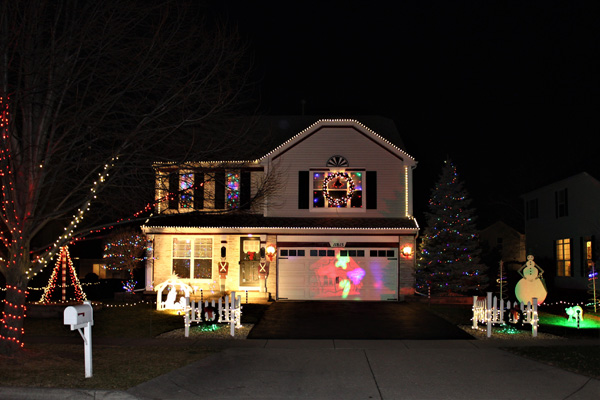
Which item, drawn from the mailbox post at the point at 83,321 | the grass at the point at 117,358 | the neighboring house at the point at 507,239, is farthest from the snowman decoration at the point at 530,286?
the neighboring house at the point at 507,239

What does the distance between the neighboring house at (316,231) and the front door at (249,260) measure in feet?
0.13

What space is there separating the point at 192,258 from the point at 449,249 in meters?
10.1

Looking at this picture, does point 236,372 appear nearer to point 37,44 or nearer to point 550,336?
point 37,44

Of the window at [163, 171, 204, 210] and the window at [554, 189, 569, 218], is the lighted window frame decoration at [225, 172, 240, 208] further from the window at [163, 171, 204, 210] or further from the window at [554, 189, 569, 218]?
the window at [554, 189, 569, 218]

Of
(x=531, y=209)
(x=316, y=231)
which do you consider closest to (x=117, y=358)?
(x=316, y=231)

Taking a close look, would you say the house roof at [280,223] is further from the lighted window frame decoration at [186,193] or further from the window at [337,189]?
the lighted window frame decoration at [186,193]

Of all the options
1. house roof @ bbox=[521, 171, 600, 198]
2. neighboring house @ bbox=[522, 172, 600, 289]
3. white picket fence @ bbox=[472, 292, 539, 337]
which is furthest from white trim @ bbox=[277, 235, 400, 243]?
house roof @ bbox=[521, 171, 600, 198]

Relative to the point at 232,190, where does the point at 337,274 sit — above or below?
below

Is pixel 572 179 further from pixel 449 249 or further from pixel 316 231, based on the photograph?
pixel 316 231

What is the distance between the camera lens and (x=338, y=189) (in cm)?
2206

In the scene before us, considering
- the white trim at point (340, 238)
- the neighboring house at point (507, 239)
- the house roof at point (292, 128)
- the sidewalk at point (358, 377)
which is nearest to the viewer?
the sidewalk at point (358, 377)

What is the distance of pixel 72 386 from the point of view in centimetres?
850

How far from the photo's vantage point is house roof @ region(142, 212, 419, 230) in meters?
21.1

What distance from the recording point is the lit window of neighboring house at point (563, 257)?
28.8m
